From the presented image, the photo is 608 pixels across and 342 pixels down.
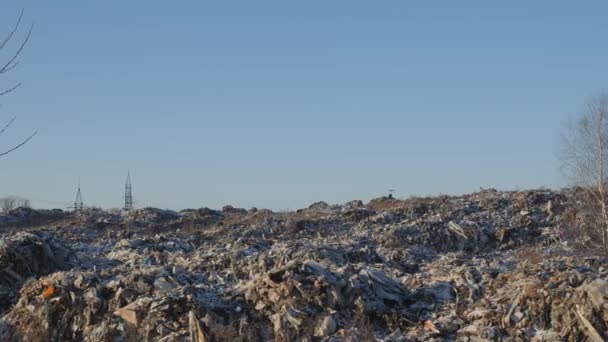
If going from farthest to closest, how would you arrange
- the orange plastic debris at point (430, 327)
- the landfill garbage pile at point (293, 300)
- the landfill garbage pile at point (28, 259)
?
1. the landfill garbage pile at point (28, 259)
2. the orange plastic debris at point (430, 327)
3. the landfill garbage pile at point (293, 300)

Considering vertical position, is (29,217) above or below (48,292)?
above

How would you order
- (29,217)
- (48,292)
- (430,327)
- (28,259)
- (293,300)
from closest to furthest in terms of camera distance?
1. (430,327)
2. (293,300)
3. (48,292)
4. (28,259)
5. (29,217)

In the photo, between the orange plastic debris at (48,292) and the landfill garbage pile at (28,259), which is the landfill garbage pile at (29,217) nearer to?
the landfill garbage pile at (28,259)

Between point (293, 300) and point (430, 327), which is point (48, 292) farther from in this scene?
point (430, 327)

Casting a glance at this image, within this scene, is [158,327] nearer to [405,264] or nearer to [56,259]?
[56,259]

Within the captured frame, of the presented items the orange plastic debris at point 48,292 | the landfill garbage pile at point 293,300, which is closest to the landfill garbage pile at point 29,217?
the landfill garbage pile at point 293,300

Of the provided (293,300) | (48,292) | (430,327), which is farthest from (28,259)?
(430,327)

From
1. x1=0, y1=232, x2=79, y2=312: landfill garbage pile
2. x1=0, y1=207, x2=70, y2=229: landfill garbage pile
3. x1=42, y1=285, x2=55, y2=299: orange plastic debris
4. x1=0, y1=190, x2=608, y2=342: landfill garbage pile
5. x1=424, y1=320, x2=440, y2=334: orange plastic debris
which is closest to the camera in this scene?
x1=0, y1=190, x2=608, y2=342: landfill garbage pile

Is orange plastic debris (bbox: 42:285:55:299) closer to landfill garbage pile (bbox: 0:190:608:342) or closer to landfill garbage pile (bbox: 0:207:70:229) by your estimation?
landfill garbage pile (bbox: 0:190:608:342)

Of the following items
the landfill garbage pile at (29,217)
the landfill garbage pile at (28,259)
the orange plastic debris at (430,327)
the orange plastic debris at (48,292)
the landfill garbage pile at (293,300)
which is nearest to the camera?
the landfill garbage pile at (293,300)

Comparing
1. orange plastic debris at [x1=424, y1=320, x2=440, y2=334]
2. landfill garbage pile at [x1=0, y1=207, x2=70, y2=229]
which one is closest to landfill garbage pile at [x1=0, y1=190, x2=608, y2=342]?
orange plastic debris at [x1=424, y1=320, x2=440, y2=334]

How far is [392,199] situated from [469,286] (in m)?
18.0

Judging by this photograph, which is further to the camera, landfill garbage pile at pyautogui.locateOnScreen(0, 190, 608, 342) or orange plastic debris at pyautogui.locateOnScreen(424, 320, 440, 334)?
orange plastic debris at pyautogui.locateOnScreen(424, 320, 440, 334)

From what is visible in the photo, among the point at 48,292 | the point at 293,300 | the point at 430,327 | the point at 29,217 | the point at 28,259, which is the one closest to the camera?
the point at 430,327
